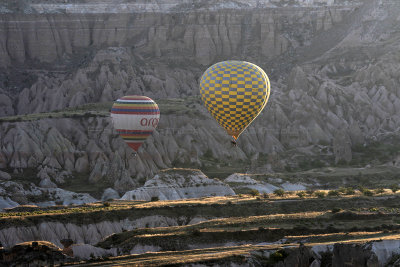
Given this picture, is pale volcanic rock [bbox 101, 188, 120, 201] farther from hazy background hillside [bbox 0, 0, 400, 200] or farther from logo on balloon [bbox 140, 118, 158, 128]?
logo on balloon [bbox 140, 118, 158, 128]

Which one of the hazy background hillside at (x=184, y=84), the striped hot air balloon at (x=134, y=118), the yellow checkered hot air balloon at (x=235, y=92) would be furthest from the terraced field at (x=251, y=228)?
the hazy background hillside at (x=184, y=84)

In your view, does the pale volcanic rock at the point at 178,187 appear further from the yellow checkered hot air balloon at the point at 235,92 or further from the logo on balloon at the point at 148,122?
the yellow checkered hot air balloon at the point at 235,92

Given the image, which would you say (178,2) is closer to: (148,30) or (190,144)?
(148,30)

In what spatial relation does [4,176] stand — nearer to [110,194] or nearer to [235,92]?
[110,194]

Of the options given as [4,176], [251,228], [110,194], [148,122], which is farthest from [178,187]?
[251,228]

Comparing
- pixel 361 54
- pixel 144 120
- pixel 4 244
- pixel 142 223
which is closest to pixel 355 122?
pixel 361 54

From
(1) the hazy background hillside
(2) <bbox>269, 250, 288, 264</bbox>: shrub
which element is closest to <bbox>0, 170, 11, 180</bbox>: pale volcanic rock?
(1) the hazy background hillside

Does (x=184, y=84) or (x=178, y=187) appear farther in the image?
(x=184, y=84)
